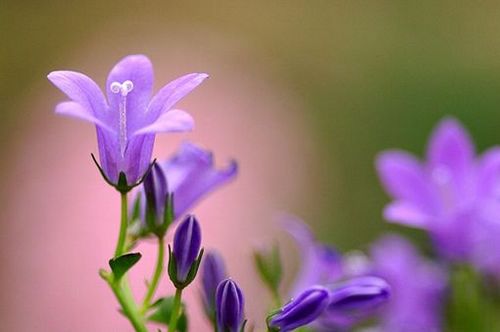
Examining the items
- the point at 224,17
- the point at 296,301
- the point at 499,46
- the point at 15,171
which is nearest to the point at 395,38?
the point at 499,46

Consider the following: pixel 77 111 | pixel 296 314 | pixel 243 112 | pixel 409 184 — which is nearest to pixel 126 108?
pixel 77 111

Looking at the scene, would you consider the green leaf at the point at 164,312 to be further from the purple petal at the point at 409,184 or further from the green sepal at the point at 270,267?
the purple petal at the point at 409,184

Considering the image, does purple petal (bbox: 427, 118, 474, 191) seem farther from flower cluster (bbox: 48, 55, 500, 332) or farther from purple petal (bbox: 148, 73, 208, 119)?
purple petal (bbox: 148, 73, 208, 119)

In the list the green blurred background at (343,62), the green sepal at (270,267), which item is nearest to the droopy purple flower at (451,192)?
the green sepal at (270,267)

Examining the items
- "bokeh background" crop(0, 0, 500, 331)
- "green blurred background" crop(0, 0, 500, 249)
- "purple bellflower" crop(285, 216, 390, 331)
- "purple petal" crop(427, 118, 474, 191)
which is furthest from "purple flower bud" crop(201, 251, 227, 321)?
"green blurred background" crop(0, 0, 500, 249)

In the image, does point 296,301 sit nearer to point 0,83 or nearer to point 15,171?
point 15,171

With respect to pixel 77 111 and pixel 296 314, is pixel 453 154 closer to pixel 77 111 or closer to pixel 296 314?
pixel 296 314
